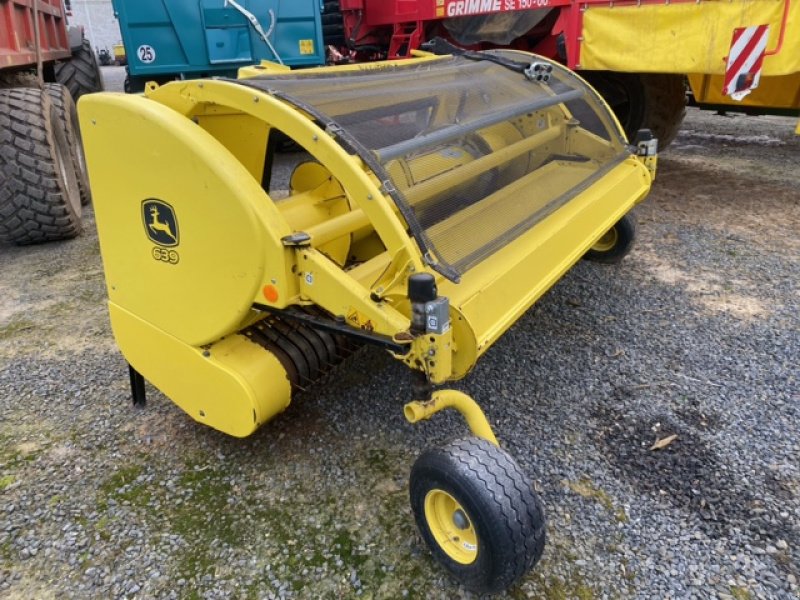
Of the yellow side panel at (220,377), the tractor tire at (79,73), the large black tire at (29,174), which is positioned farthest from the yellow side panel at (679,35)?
the tractor tire at (79,73)

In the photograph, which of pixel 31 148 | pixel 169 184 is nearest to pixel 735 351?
pixel 169 184

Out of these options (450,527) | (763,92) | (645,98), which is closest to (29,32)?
(645,98)

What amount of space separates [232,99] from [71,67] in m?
6.43

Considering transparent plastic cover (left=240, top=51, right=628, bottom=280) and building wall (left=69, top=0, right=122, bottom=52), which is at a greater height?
building wall (left=69, top=0, right=122, bottom=52)

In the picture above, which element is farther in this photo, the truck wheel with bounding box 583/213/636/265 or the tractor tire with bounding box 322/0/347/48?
the tractor tire with bounding box 322/0/347/48

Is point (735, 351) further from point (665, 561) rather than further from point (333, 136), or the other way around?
point (333, 136)

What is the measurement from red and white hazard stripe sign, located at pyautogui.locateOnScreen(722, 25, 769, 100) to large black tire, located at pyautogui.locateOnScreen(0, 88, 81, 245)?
15.5 feet

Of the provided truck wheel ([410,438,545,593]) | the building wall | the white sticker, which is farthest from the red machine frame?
the building wall

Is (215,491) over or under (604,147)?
under

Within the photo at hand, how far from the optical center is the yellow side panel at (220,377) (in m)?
2.19

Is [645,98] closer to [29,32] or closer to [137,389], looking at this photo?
[137,389]

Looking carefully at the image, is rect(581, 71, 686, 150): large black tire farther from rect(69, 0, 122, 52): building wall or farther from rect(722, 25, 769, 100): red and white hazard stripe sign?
rect(69, 0, 122, 52): building wall

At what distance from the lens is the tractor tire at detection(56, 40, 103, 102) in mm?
7184

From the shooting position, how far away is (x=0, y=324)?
3598 mm
